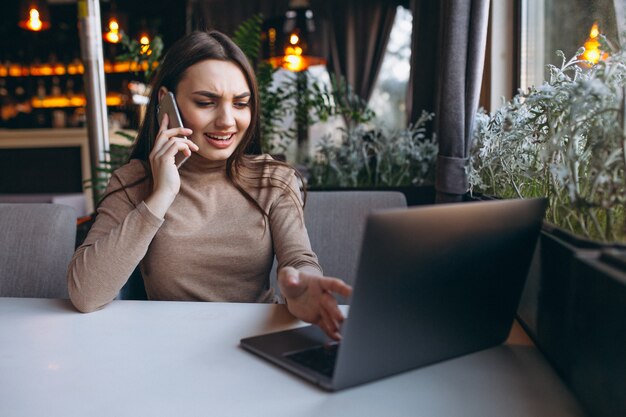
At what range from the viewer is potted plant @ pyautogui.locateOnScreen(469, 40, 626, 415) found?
0.64 metres

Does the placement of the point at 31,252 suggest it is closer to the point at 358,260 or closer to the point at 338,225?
the point at 338,225

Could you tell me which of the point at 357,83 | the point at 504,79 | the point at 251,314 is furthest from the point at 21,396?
the point at 357,83

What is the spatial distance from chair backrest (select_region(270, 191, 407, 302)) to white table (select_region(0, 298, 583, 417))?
2.63 feet

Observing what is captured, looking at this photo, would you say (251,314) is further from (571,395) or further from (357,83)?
(357,83)

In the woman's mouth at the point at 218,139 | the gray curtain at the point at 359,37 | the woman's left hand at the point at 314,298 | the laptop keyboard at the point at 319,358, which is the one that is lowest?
the laptop keyboard at the point at 319,358

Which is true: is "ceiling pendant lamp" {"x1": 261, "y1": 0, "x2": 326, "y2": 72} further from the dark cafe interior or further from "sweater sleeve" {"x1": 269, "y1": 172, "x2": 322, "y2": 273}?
"sweater sleeve" {"x1": 269, "y1": 172, "x2": 322, "y2": 273}

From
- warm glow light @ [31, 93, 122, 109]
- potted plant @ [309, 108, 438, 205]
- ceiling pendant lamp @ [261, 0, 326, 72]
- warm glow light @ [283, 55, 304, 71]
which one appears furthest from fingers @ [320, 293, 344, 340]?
warm glow light @ [31, 93, 122, 109]

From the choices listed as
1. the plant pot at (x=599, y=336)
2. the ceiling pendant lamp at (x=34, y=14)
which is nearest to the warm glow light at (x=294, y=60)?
the ceiling pendant lamp at (x=34, y=14)

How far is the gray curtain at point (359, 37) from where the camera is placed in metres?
6.54

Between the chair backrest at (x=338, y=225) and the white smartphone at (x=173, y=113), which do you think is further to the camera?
the chair backrest at (x=338, y=225)

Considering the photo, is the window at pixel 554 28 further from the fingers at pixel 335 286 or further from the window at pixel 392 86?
the window at pixel 392 86

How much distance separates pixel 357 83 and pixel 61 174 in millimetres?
3608

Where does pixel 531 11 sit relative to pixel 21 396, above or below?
above

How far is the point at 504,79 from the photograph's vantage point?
2.25 meters
